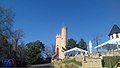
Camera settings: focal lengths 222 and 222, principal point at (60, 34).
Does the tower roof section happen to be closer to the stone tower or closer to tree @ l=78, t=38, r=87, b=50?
tree @ l=78, t=38, r=87, b=50

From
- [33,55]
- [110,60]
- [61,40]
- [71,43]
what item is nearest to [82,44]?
[71,43]

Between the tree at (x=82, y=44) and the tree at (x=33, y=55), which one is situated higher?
the tree at (x=82, y=44)

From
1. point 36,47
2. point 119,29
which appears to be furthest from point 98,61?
point 36,47

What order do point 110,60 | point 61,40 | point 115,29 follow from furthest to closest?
point 61,40
point 115,29
point 110,60

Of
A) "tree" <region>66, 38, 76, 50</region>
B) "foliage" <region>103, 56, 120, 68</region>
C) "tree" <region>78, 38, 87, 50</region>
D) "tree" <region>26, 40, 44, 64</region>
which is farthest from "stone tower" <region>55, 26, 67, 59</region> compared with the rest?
"foliage" <region>103, 56, 120, 68</region>

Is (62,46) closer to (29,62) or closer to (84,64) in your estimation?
(29,62)

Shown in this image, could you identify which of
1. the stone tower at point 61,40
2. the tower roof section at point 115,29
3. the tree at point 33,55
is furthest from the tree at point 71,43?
the tower roof section at point 115,29

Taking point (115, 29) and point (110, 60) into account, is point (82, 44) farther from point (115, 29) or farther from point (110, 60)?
point (110, 60)

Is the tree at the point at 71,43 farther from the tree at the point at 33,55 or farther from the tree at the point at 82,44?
the tree at the point at 33,55

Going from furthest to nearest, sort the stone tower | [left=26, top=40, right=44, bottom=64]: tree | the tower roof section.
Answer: the stone tower, [left=26, top=40, right=44, bottom=64]: tree, the tower roof section

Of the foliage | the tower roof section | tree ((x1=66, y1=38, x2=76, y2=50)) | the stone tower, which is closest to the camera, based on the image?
the foliage

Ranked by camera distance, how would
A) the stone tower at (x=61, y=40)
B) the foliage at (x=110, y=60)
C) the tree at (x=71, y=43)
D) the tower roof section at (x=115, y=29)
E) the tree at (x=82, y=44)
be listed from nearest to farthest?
the foliage at (x=110, y=60), the tower roof section at (x=115, y=29), the tree at (x=82, y=44), the tree at (x=71, y=43), the stone tower at (x=61, y=40)

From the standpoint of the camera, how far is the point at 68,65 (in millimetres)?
33531

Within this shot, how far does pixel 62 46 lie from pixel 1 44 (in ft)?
107
